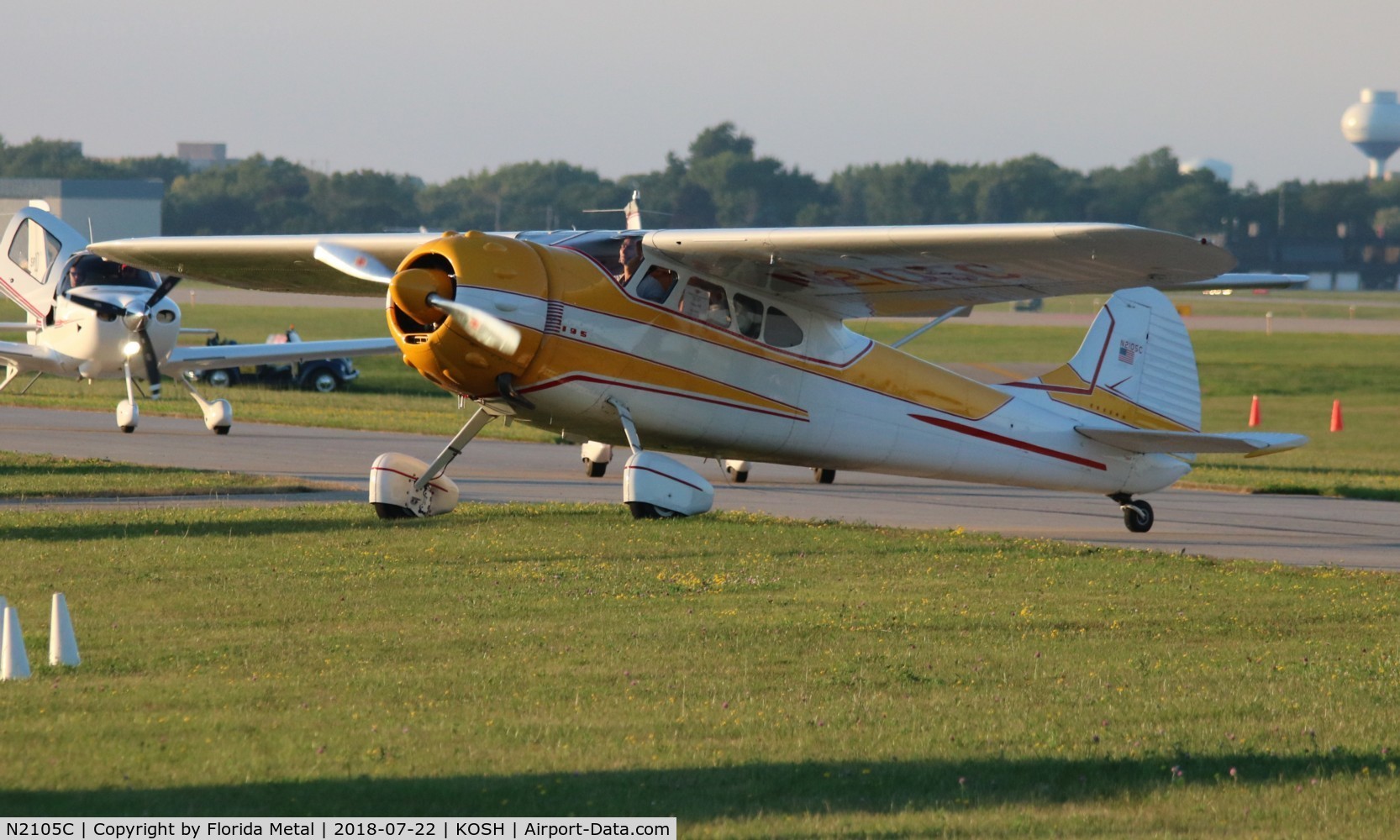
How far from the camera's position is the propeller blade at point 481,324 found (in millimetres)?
12070

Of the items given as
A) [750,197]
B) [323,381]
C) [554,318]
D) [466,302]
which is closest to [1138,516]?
[554,318]

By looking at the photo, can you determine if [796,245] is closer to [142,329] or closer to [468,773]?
[468,773]

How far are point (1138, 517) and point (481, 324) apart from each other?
7.37 m

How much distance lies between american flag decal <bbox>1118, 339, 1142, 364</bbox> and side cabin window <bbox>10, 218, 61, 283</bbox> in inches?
644

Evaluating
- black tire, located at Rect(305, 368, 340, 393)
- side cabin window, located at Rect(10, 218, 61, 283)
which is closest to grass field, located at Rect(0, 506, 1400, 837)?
side cabin window, located at Rect(10, 218, 61, 283)

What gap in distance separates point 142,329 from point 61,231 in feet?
9.44

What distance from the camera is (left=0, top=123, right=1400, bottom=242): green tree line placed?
121 m

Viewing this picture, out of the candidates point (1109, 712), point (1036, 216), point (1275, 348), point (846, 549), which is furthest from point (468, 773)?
point (1036, 216)

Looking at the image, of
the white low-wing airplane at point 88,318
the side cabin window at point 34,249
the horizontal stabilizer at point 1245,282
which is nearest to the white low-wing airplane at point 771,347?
the horizontal stabilizer at point 1245,282

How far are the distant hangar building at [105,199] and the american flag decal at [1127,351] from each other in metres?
91.1

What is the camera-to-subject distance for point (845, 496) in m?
18.1

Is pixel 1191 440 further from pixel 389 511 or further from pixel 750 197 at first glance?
pixel 750 197

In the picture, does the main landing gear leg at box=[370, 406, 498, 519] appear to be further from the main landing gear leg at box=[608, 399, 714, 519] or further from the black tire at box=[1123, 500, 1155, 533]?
the black tire at box=[1123, 500, 1155, 533]

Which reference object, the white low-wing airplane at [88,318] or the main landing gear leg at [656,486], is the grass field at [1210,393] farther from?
the main landing gear leg at [656,486]
